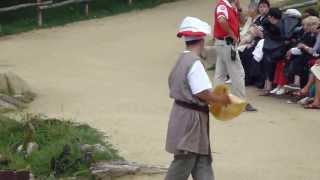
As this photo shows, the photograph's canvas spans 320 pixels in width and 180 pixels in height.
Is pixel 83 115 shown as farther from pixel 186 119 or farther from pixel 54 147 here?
pixel 186 119

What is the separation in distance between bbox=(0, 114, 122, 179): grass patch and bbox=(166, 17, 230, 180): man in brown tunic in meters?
1.43

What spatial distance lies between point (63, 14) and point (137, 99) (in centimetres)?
825

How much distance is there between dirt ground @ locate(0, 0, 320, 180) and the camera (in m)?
8.23

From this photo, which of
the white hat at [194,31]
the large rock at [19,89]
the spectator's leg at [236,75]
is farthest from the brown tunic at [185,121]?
the large rock at [19,89]

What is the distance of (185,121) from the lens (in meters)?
6.26

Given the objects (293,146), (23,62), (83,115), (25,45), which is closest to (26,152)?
(83,115)

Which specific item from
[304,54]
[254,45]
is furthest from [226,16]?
[254,45]

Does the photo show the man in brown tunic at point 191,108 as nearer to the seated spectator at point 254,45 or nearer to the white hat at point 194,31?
the white hat at point 194,31

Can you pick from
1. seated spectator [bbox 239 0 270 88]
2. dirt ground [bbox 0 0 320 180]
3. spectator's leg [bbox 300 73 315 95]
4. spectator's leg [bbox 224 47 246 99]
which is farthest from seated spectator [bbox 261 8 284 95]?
spectator's leg [bbox 224 47 246 99]

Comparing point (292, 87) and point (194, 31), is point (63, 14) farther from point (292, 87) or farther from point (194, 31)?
point (194, 31)

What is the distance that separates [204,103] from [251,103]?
4.85 meters

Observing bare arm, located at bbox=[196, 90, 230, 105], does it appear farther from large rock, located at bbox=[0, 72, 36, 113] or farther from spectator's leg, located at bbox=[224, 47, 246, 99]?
large rock, located at bbox=[0, 72, 36, 113]

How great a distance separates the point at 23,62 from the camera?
555 inches

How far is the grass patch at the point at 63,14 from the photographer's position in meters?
17.8
